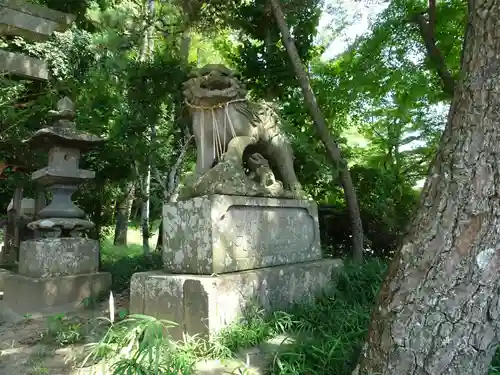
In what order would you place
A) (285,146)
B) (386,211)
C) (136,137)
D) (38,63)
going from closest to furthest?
1. (285,146)
2. (38,63)
3. (386,211)
4. (136,137)

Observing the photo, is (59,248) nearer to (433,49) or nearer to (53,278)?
(53,278)

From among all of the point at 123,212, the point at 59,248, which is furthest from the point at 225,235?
the point at 123,212

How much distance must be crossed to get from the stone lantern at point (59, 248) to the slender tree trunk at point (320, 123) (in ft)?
10.2

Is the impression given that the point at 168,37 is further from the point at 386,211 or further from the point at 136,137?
the point at 386,211

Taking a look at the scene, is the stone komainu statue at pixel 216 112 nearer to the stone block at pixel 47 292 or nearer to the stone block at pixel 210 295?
the stone block at pixel 210 295

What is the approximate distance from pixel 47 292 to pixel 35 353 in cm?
199

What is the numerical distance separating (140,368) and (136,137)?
6.02 meters

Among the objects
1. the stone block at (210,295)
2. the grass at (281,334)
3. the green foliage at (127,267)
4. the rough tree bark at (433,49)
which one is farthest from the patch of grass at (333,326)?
the green foliage at (127,267)

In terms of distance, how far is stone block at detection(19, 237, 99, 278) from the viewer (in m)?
5.40

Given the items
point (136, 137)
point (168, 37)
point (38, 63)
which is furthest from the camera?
point (168, 37)

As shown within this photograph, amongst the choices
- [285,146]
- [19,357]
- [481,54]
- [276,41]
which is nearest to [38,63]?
[276,41]

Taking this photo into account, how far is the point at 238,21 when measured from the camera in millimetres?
6680

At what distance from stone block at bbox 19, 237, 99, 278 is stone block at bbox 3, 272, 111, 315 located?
14cm

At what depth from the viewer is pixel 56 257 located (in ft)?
17.9
